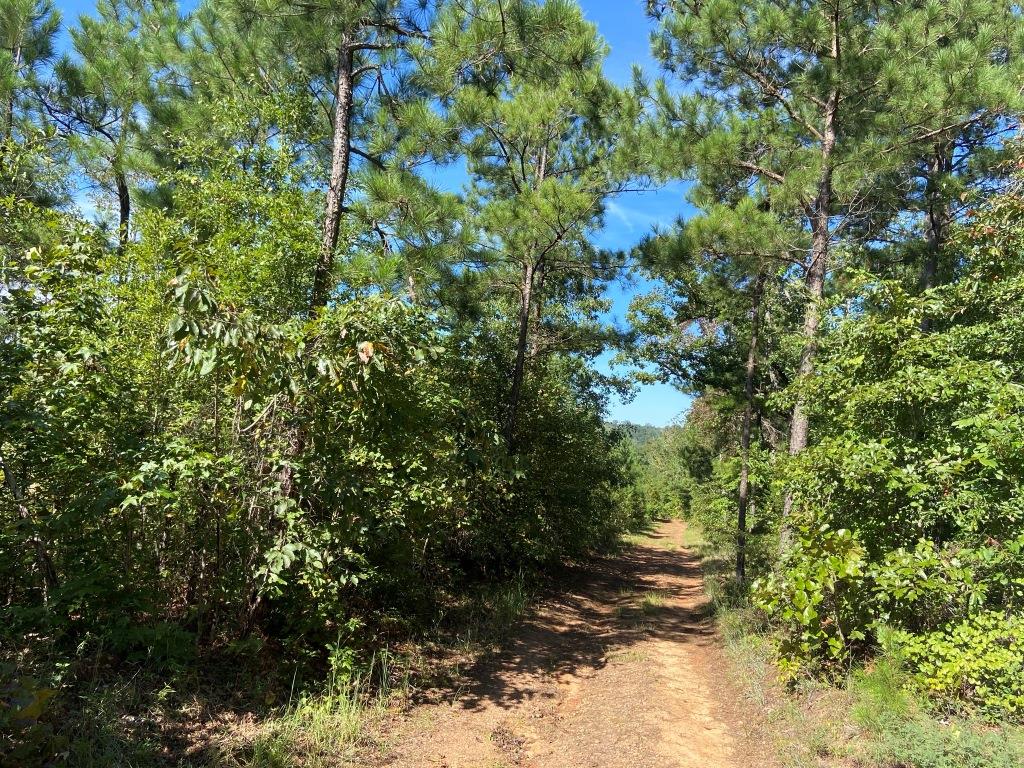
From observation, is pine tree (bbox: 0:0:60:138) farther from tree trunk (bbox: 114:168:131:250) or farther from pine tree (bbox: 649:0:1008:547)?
pine tree (bbox: 649:0:1008:547)

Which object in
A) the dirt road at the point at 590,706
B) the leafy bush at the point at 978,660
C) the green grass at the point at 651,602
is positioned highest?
the leafy bush at the point at 978,660

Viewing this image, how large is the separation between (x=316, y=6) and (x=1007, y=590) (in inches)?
317

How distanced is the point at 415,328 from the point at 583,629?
236 inches

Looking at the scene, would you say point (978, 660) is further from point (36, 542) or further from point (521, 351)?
point (521, 351)

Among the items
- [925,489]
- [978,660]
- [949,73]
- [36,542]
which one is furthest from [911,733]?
[949,73]

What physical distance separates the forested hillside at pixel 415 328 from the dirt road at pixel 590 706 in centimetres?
71

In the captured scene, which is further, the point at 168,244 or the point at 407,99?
the point at 407,99

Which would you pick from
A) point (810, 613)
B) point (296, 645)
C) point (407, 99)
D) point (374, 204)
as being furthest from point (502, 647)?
point (407, 99)

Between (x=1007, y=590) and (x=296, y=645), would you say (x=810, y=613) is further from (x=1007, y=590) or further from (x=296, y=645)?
(x=296, y=645)

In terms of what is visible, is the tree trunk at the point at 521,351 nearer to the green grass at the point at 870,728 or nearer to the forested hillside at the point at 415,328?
the forested hillside at the point at 415,328

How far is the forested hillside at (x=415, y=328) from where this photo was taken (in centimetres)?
401

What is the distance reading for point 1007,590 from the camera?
14.6 ft

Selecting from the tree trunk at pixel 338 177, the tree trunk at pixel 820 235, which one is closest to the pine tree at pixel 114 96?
the tree trunk at pixel 338 177

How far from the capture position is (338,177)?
6.13 m
